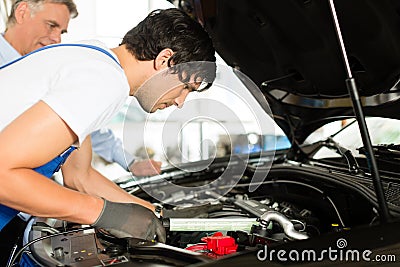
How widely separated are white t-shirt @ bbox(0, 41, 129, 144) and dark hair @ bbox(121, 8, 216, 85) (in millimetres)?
112

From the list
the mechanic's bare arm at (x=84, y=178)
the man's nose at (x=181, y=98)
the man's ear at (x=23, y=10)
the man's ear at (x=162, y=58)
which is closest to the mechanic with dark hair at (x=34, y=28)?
the man's ear at (x=23, y=10)

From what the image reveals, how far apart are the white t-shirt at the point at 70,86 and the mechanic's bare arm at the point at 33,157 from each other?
0.09 feet

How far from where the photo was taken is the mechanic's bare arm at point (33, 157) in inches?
37.0

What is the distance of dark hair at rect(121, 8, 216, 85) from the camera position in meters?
1.25

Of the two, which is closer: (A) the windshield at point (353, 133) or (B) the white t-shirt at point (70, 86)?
(B) the white t-shirt at point (70, 86)

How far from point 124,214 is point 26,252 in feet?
0.80

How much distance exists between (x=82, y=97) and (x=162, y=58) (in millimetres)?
314

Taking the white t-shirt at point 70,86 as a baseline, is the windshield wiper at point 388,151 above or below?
below

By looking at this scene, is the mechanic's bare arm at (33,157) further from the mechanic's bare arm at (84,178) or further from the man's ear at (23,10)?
the man's ear at (23,10)

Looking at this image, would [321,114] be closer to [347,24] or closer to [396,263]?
[347,24]

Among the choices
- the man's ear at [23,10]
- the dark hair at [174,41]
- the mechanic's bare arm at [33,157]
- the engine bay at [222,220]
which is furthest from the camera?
the man's ear at [23,10]

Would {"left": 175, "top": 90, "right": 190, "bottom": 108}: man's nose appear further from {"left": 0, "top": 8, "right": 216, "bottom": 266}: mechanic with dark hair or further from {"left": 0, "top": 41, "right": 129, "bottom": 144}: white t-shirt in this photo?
{"left": 0, "top": 41, "right": 129, "bottom": 144}: white t-shirt

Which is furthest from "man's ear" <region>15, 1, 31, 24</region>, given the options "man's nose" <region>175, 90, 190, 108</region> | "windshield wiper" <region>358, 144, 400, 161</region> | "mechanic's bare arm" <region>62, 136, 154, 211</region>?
"windshield wiper" <region>358, 144, 400, 161</region>

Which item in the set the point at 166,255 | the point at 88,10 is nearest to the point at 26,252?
the point at 166,255
